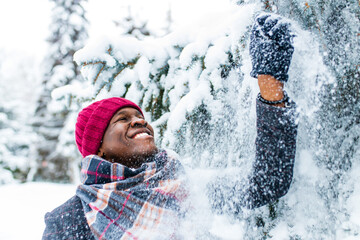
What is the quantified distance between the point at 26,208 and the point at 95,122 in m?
4.89

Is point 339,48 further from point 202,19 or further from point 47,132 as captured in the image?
point 47,132

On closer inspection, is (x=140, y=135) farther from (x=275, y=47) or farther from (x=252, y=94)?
(x=275, y=47)

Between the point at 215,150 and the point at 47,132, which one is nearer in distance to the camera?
the point at 215,150

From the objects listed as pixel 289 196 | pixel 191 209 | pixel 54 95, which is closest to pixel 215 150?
pixel 191 209

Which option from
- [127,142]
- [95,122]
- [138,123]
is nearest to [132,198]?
[127,142]

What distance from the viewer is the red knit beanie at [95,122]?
2105 millimetres

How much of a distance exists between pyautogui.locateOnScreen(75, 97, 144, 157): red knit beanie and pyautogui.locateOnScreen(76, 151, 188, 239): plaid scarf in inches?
9.2

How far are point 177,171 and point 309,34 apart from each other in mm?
1167

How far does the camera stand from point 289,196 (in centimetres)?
155

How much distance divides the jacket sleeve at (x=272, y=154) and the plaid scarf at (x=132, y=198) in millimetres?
496

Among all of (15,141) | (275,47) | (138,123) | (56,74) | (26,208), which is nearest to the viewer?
(275,47)

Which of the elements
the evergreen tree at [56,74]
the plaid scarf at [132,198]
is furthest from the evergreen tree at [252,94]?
the evergreen tree at [56,74]

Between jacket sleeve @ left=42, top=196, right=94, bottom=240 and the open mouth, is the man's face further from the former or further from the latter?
jacket sleeve @ left=42, top=196, right=94, bottom=240

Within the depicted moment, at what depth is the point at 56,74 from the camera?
11594 mm
